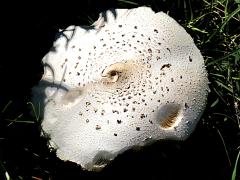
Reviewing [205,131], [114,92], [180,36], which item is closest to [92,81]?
[114,92]

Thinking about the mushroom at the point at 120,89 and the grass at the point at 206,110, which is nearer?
the mushroom at the point at 120,89

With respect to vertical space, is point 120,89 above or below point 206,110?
above

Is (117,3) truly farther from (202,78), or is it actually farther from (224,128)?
(224,128)

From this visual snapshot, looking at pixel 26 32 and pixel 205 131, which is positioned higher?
pixel 26 32

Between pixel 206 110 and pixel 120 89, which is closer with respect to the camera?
pixel 120 89

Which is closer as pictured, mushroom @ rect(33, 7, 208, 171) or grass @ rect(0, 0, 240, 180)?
mushroom @ rect(33, 7, 208, 171)
